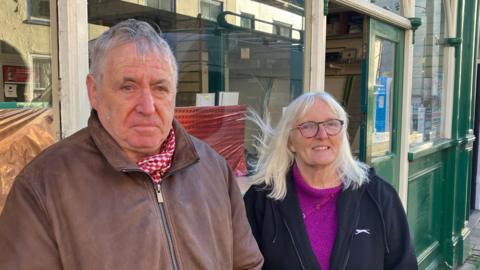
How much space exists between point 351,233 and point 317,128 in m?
0.43

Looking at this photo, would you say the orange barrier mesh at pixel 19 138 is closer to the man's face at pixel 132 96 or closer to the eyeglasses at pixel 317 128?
the man's face at pixel 132 96

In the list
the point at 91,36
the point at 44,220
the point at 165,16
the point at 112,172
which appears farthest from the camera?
the point at 165,16

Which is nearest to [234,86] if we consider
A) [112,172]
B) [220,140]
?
[220,140]

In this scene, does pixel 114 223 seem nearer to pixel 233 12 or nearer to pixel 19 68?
pixel 19 68

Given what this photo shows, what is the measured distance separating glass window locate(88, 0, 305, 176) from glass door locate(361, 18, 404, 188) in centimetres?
74

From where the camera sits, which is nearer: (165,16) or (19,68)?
(19,68)

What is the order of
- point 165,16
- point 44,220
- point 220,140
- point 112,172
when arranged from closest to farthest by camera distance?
point 44,220, point 112,172, point 220,140, point 165,16

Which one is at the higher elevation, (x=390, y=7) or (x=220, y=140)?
(x=390, y=7)

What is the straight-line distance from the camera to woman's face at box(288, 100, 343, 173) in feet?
6.25

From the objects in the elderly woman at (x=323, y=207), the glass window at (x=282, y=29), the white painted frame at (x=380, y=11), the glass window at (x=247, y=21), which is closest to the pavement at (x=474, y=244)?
the white painted frame at (x=380, y=11)

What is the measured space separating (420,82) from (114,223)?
4.10 metres

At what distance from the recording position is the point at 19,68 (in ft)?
5.68

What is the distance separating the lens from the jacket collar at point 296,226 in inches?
69.7

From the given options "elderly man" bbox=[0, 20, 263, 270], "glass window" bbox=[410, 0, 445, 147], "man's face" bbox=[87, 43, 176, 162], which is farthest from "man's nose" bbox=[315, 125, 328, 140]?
"glass window" bbox=[410, 0, 445, 147]
